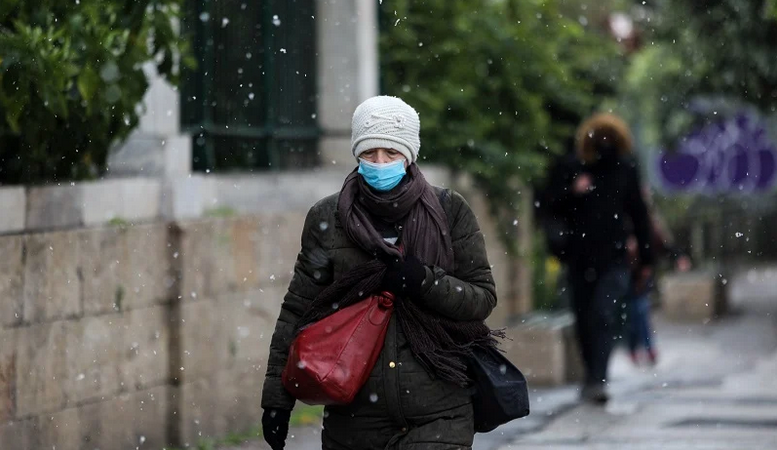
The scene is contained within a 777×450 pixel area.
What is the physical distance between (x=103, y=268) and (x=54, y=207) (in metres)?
0.43

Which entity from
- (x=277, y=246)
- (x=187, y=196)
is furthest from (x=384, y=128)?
(x=277, y=246)

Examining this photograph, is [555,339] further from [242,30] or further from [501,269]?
[242,30]

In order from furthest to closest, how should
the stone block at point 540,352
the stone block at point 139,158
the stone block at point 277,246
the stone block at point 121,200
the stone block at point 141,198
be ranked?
1. the stone block at point 540,352
2. the stone block at point 277,246
3. the stone block at point 139,158
4. the stone block at point 141,198
5. the stone block at point 121,200

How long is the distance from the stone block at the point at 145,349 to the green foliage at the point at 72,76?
2.74 ft

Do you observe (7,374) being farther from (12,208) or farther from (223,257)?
(223,257)

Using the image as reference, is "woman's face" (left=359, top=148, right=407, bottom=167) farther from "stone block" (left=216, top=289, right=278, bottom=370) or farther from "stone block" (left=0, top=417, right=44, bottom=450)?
"stone block" (left=216, top=289, right=278, bottom=370)

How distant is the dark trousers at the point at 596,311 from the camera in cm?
1029

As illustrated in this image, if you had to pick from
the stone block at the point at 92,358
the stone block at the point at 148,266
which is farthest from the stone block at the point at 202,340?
the stone block at the point at 92,358

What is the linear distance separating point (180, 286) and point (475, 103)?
568 centimetres

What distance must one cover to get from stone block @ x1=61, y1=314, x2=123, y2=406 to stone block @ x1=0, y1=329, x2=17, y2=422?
1.42 feet

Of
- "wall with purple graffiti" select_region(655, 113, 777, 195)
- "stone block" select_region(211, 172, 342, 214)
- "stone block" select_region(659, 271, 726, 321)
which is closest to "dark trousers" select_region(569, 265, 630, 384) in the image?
"stone block" select_region(211, 172, 342, 214)

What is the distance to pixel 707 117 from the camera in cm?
1903

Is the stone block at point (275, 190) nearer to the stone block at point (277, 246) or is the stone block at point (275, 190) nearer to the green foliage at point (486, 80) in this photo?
the stone block at point (277, 246)

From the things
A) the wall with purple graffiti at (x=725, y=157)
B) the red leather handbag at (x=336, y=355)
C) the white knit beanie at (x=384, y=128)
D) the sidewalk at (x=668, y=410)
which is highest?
the wall with purple graffiti at (x=725, y=157)
